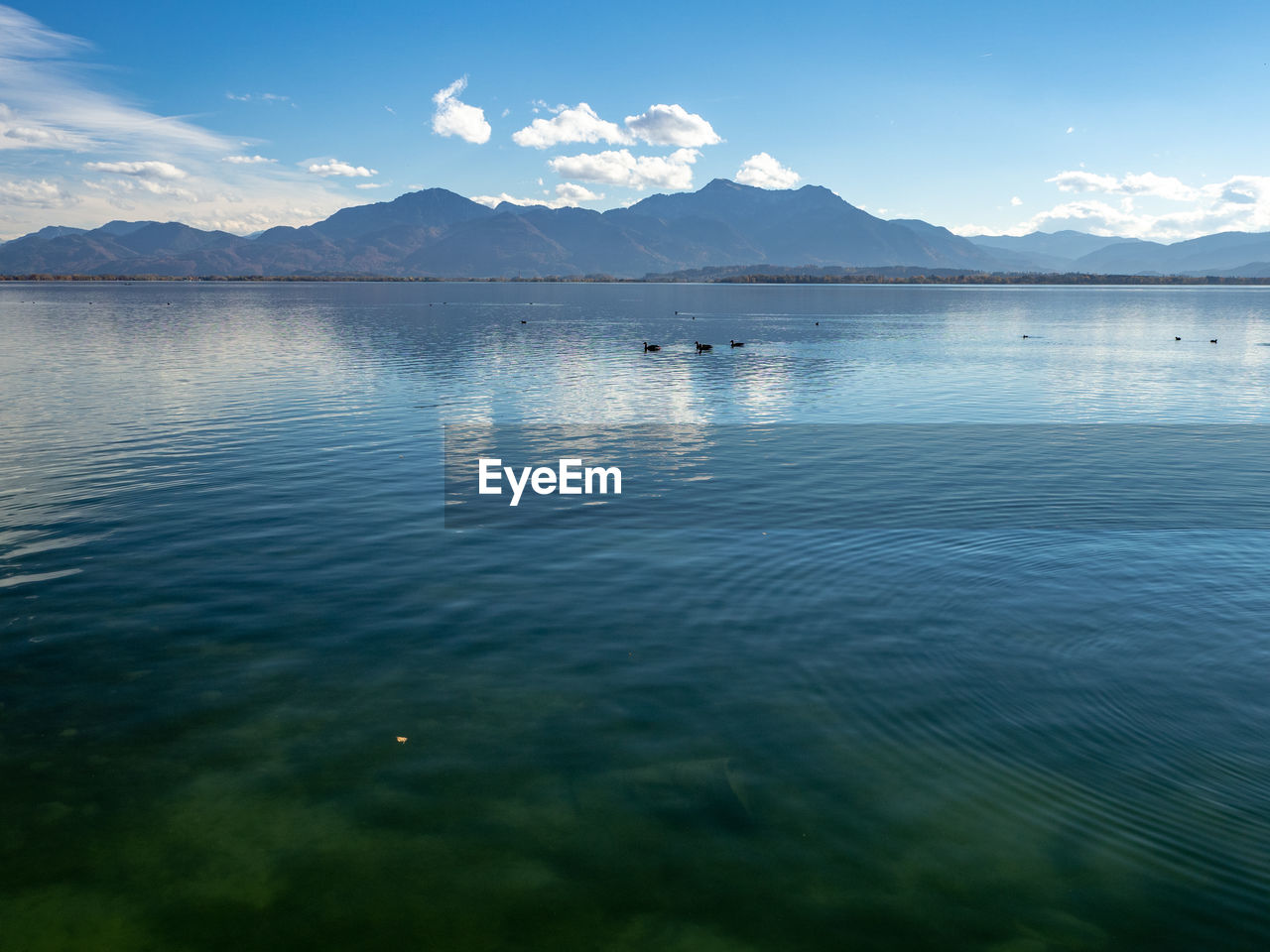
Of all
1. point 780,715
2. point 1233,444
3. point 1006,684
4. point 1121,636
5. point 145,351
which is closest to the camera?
point 780,715

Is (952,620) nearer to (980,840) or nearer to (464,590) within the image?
(980,840)

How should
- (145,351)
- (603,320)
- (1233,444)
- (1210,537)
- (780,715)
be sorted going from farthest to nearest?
(603,320) < (145,351) < (1233,444) < (1210,537) < (780,715)

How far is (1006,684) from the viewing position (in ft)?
57.5

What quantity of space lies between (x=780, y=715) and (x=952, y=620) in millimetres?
6772

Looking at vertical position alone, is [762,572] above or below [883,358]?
below

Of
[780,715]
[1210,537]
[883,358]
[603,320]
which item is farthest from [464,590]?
[603,320]

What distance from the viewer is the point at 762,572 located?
24109 mm

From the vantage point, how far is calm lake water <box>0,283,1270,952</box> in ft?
37.6

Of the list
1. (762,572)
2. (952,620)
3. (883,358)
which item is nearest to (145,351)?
(883,358)

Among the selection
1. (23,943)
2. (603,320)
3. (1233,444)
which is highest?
(603,320)

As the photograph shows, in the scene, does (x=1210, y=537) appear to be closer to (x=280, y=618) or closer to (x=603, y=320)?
(x=280, y=618)

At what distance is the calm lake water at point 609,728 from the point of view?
1145cm

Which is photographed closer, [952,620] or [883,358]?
[952,620]

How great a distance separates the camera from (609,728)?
623 inches
